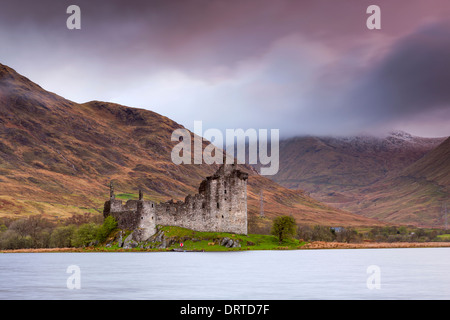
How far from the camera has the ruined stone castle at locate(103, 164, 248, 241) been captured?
269 ft

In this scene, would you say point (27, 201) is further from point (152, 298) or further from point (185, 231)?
point (152, 298)

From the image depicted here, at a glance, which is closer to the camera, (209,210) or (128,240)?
(128,240)

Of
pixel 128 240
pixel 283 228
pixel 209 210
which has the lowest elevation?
pixel 128 240

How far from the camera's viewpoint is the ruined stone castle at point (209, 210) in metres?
81.9

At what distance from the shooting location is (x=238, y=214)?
82688mm

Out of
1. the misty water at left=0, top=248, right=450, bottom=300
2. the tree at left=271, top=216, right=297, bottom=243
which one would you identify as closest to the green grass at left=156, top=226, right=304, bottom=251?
the tree at left=271, top=216, right=297, bottom=243

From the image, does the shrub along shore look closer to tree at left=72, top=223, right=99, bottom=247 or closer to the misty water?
tree at left=72, top=223, right=99, bottom=247

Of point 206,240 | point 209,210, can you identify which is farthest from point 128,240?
point 209,210

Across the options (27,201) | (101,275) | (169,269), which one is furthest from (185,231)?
(27,201)

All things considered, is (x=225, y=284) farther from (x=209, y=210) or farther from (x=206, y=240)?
(x=209, y=210)

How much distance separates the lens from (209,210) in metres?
82.2

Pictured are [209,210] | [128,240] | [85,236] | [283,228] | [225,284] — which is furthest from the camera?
[85,236]

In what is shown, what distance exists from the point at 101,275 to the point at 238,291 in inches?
601

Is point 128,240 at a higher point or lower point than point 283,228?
lower
